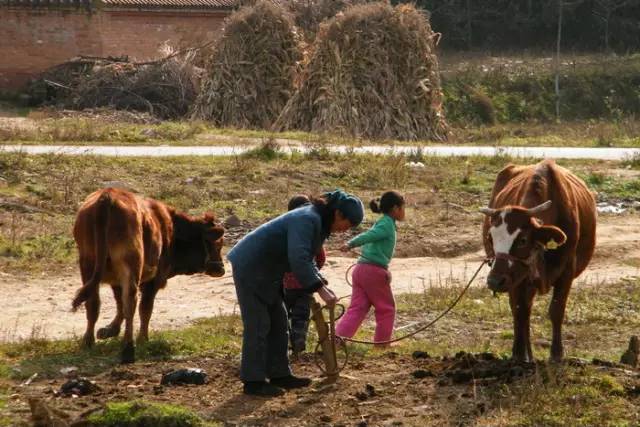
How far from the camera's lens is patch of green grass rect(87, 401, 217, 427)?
28.0 ft

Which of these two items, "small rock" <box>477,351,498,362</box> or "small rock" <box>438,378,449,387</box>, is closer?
"small rock" <box>438,378,449,387</box>

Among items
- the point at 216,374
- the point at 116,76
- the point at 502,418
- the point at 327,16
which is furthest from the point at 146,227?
the point at 327,16

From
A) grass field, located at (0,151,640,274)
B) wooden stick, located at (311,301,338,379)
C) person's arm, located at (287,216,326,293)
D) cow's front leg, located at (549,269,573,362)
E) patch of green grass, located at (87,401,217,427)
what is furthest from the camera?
grass field, located at (0,151,640,274)

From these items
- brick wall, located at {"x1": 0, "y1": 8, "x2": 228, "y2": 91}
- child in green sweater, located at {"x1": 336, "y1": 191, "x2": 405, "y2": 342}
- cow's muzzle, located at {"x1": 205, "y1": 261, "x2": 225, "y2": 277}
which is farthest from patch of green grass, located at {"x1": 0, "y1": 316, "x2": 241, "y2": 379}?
brick wall, located at {"x1": 0, "y1": 8, "x2": 228, "y2": 91}

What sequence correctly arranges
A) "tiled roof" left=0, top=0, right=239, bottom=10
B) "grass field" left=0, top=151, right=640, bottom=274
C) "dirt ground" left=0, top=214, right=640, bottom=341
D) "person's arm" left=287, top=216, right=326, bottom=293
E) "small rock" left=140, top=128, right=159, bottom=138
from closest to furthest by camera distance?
"person's arm" left=287, top=216, right=326, bottom=293
"dirt ground" left=0, top=214, right=640, bottom=341
"grass field" left=0, top=151, right=640, bottom=274
"small rock" left=140, top=128, right=159, bottom=138
"tiled roof" left=0, top=0, right=239, bottom=10

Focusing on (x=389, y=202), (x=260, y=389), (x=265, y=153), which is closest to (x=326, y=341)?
(x=260, y=389)

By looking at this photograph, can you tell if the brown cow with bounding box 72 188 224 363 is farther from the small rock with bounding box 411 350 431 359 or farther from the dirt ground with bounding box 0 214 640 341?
the small rock with bounding box 411 350 431 359

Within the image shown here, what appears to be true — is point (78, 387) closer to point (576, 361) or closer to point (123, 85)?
point (576, 361)

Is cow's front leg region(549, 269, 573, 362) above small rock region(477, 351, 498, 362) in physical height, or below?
above

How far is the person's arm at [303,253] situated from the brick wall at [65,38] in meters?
32.9

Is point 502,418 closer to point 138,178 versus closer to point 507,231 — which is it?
point 507,231

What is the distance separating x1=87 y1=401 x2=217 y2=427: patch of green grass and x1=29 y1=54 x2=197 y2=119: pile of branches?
27788 mm

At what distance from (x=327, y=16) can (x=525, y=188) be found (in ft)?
112

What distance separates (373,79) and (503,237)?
2269 centimetres
